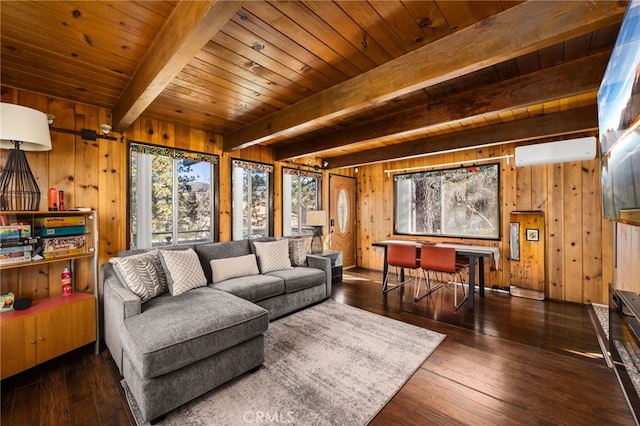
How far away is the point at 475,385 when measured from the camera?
6.35 ft

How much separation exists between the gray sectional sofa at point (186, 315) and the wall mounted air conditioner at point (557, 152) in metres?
3.50

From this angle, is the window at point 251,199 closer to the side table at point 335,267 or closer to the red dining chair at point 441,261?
the side table at point 335,267

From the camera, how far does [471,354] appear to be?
235 centimetres

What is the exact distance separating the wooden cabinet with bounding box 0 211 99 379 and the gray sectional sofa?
0.62ft

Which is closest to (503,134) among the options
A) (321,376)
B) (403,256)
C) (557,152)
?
(557,152)

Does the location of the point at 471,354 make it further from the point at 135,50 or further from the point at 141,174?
the point at 141,174

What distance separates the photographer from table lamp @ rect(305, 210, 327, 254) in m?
4.72

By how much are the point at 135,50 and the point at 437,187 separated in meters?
4.73

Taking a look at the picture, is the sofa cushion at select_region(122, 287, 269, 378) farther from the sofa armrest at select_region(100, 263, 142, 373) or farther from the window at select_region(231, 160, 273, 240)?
the window at select_region(231, 160, 273, 240)

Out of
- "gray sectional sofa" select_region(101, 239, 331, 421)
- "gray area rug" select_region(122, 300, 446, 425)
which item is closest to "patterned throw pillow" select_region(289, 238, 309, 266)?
"gray sectional sofa" select_region(101, 239, 331, 421)

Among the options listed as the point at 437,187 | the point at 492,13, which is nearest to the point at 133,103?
the point at 492,13

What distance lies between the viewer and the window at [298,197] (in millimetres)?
4762

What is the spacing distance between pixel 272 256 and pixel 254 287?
763 millimetres

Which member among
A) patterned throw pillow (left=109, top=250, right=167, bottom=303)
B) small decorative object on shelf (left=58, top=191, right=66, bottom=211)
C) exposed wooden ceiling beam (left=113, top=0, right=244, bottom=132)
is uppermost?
exposed wooden ceiling beam (left=113, top=0, right=244, bottom=132)
